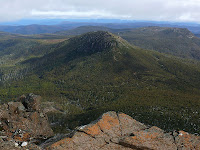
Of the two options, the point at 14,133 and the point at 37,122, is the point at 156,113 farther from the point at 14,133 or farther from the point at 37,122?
the point at 14,133

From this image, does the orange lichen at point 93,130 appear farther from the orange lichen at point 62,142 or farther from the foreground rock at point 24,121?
the foreground rock at point 24,121

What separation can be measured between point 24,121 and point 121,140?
27.5 metres

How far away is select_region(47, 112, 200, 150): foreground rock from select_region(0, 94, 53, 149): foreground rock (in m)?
12.2

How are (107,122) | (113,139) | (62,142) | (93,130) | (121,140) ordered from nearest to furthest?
(62,142) < (121,140) < (113,139) < (93,130) < (107,122)

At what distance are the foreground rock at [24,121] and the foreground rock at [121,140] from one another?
1224 cm

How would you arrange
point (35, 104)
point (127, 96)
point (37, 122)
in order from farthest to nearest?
point (127, 96) → point (35, 104) → point (37, 122)

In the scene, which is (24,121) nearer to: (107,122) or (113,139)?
(107,122)

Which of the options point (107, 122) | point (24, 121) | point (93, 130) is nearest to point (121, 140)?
point (93, 130)

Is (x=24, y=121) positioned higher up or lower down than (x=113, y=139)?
lower down

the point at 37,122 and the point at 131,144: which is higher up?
the point at 131,144

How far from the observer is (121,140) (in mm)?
21984

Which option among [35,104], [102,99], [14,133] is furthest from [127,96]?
[14,133]

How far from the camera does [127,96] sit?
183750mm

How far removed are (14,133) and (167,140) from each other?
30.2m
